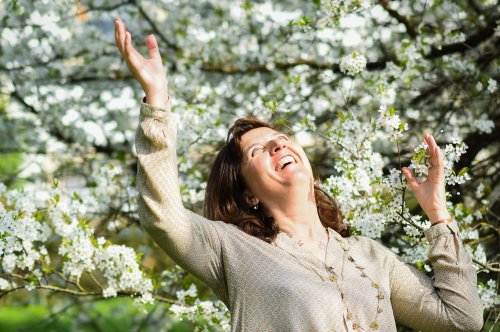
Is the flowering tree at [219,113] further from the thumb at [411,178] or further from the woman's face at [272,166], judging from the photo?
the woman's face at [272,166]

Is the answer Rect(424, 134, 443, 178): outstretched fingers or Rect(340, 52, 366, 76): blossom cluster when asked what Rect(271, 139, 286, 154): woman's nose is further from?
Rect(340, 52, 366, 76): blossom cluster

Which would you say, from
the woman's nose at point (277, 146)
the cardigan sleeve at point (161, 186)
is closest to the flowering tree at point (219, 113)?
the woman's nose at point (277, 146)

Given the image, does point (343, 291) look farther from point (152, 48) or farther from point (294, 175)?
point (152, 48)

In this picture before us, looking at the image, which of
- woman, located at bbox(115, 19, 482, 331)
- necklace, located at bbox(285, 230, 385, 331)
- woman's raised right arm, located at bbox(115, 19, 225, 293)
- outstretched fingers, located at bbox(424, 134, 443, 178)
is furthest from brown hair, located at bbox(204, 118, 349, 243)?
outstretched fingers, located at bbox(424, 134, 443, 178)

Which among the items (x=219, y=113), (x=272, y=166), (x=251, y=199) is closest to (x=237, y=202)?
(x=251, y=199)

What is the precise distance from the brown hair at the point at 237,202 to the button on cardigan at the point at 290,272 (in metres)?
0.08

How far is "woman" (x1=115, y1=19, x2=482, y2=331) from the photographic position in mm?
1916

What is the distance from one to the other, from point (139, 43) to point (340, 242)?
127 inches

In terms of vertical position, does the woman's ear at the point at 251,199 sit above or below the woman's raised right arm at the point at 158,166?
below

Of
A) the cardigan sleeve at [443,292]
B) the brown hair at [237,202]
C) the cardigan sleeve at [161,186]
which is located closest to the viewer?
the cardigan sleeve at [161,186]

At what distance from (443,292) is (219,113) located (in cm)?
221

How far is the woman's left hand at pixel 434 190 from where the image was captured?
7.30ft

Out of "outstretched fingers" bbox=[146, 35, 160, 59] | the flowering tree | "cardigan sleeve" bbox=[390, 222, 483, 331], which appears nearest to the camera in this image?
"outstretched fingers" bbox=[146, 35, 160, 59]

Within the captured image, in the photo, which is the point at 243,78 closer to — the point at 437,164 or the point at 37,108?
the point at 37,108
